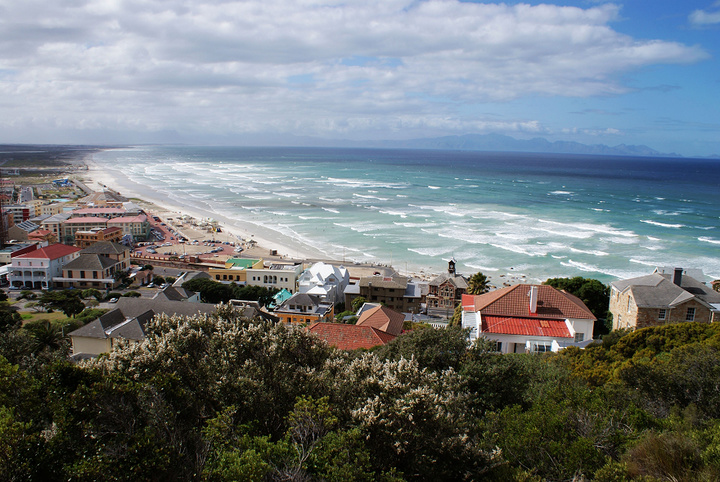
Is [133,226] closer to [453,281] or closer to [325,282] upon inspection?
[325,282]

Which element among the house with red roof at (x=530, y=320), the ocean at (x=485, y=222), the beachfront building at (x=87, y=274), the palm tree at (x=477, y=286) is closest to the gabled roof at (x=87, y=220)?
the ocean at (x=485, y=222)

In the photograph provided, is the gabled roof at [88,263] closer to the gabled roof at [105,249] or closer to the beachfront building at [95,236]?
the gabled roof at [105,249]

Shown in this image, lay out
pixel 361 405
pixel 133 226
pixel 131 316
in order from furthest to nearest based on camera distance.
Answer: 1. pixel 133 226
2. pixel 131 316
3. pixel 361 405

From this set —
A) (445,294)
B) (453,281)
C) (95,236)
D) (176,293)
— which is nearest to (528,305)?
(445,294)

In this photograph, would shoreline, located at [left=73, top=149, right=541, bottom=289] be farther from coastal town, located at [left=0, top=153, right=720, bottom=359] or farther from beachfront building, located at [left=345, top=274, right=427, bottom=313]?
beachfront building, located at [left=345, top=274, right=427, bottom=313]

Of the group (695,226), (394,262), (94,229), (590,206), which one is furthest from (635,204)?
(94,229)

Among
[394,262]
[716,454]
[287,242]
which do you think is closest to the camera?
[716,454]

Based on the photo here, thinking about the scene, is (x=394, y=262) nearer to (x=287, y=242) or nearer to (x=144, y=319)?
(x=287, y=242)
